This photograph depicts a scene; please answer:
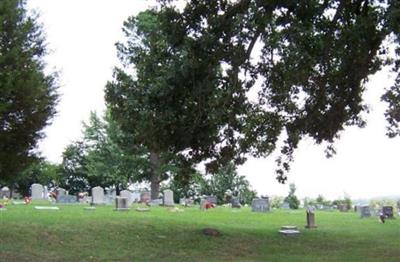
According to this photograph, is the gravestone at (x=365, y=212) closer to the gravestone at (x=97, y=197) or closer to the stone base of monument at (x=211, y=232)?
the stone base of monument at (x=211, y=232)

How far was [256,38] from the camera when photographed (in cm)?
1312

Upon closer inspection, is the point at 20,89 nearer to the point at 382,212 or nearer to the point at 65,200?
the point at 65,200

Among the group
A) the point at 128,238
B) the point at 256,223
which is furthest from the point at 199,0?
the point at 256,223

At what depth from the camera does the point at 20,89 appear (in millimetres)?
13078

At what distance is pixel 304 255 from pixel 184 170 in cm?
412


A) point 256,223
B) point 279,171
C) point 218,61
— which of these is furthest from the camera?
point 256,223

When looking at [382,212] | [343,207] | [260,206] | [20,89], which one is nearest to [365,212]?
[382,212]

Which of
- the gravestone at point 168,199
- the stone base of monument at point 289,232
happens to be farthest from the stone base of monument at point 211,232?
the gravestone at point 168,199

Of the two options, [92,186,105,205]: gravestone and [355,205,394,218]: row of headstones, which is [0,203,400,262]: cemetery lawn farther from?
[92,186,105,205]: gravestone

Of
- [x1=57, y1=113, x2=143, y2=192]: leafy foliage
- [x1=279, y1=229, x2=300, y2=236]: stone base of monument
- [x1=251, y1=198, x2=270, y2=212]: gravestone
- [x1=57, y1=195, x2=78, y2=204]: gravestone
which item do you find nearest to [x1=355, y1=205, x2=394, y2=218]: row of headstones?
[x1=251, y1=198, x2=270, y2=212]: gravestone

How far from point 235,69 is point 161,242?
5.61 metres

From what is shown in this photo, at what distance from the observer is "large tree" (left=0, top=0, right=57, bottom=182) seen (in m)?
13.1

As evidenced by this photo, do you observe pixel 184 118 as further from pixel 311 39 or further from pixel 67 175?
pixel 67 175

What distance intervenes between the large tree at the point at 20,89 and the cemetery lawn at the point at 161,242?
2.18 m
